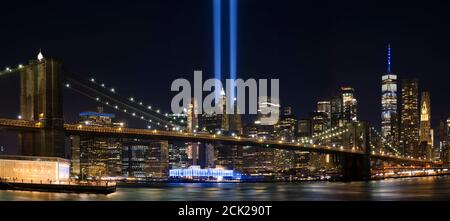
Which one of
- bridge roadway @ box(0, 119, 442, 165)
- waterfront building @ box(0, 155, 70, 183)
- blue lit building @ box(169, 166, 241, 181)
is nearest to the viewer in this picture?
waterfront building @ box(0, 155, 70, 183)

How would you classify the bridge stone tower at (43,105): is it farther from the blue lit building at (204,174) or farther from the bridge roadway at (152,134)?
the blue lit building at (204,174)

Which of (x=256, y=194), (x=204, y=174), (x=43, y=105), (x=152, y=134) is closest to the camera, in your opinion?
(x=256, y=194)

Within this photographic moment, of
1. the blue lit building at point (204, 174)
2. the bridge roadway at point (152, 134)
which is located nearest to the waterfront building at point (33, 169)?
the bridge roadway at point (152, 134)

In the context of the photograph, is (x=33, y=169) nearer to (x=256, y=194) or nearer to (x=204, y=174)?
(x=256, y=194)

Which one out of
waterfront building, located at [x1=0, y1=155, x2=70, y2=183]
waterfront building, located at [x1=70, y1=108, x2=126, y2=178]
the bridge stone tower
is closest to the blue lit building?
waterfront building, located at [x1=70, y1=108, x2=126, y2=178]

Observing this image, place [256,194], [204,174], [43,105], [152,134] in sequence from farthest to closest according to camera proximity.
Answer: [204,174], [152,134], [43,105], [256,194]

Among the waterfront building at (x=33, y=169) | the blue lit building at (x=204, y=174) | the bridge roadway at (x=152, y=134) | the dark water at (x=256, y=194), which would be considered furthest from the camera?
the blue lit building at (x=204, y=174)

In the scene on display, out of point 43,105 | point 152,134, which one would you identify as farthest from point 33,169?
point 152,134

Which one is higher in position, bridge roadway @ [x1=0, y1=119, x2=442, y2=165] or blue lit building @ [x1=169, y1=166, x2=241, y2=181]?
bridge roadway @ [x1=0, y1=119, x2=442, y2=165]

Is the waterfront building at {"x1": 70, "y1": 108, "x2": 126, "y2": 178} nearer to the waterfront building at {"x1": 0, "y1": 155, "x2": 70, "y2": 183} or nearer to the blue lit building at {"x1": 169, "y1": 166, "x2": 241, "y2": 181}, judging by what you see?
the blue lit building at {"x1": 169, "y1": 166, "x2": 241, "y2": 181}
